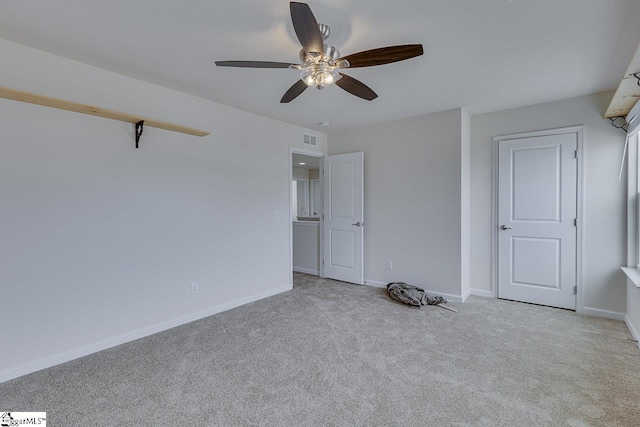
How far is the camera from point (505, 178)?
3.66 meters

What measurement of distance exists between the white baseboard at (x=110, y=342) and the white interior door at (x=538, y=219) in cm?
336

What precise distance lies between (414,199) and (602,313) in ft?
7.64

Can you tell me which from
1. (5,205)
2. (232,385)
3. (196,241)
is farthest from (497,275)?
(5,205)

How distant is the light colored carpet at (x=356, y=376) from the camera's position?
1707mm

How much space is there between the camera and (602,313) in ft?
10.3

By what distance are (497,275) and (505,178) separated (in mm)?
1250

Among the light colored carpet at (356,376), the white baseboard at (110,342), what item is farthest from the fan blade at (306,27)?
the white baseboard at (110,342)

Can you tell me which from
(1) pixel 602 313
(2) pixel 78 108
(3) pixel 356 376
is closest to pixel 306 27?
(2) pixel 78 108

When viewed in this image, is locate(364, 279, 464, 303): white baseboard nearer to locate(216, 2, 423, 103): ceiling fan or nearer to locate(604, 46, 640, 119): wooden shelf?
locate(604, 46, 640, 119): wooden shelf

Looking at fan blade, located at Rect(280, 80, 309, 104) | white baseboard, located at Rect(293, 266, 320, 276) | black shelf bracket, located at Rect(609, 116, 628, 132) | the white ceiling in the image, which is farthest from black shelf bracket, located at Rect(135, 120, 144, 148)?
black shelf bracket, located at Rect(609, 116, 628, 132)

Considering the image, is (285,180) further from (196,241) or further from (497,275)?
(497,275)

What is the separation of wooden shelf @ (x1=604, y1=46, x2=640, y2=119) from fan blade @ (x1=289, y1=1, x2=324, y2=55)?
2001 millimetres

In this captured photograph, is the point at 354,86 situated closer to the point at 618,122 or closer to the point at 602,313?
the point at 618,122

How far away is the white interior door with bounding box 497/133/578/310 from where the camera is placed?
10.9ft
